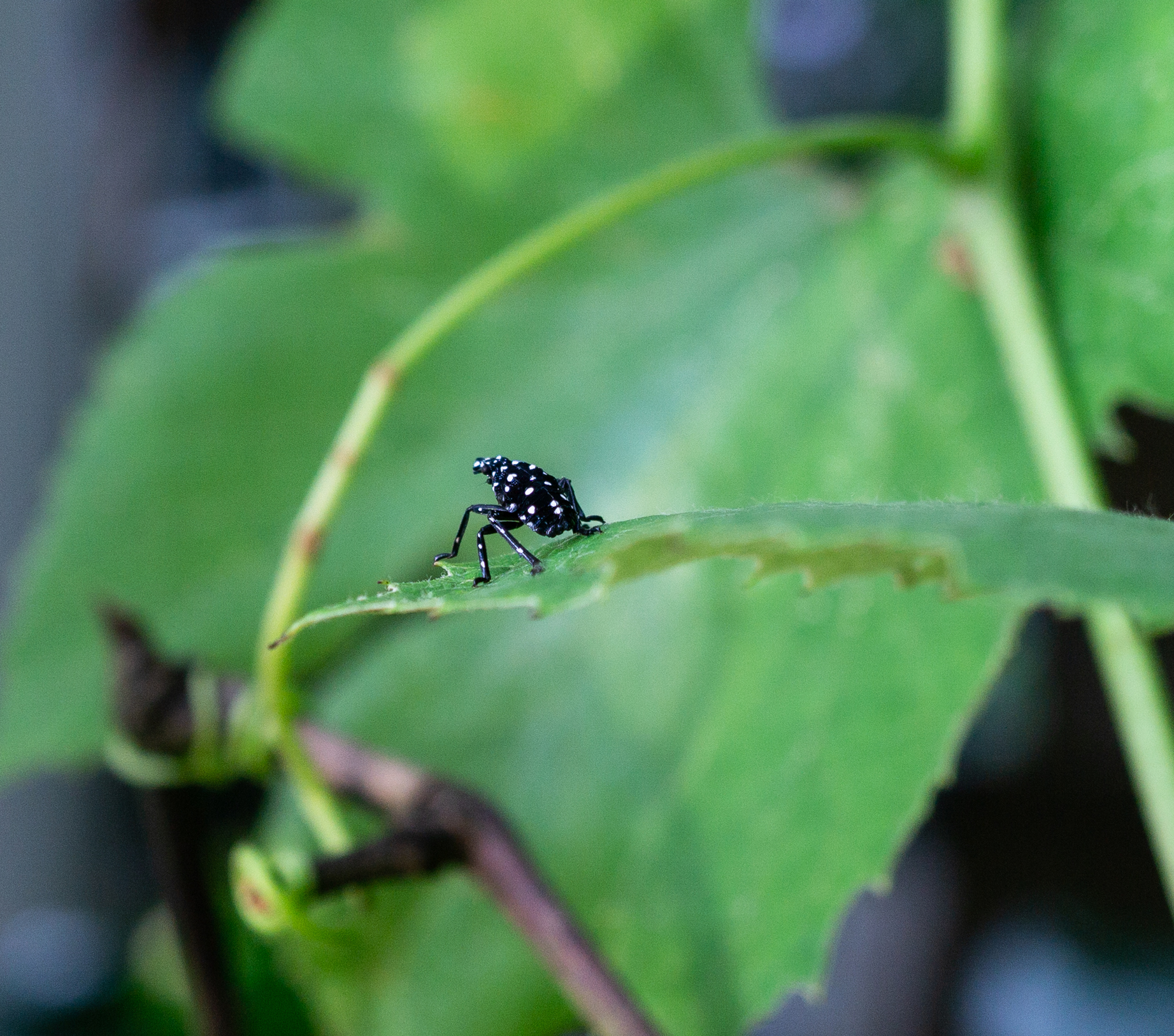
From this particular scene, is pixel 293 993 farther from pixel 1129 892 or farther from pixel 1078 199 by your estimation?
pixel 1129 892

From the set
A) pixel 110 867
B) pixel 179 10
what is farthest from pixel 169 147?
pixel 110 867

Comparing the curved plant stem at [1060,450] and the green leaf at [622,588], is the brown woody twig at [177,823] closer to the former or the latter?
the green leaf at [622,588]

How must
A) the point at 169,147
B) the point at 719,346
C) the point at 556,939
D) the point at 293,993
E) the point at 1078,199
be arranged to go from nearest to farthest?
the point at 556,939
the point at 1078,199
the point at 719,346
the point at 293,993
the point at 169,147

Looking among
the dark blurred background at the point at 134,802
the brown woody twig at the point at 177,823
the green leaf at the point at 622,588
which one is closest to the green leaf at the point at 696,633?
the green leaf at the point at 622,588

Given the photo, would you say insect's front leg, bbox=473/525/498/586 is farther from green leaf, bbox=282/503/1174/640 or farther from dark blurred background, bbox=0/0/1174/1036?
dark blurred background, bbox=0/0/1174/1036

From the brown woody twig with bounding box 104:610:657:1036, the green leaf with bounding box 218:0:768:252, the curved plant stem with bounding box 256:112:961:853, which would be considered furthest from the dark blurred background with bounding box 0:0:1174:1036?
the brown woody twig with bounding box 104:610:657:1036

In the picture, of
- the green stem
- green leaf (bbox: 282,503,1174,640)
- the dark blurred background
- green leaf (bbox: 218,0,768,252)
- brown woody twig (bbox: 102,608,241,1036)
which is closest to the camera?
green leaf (bbox: 282,503,1174,640)

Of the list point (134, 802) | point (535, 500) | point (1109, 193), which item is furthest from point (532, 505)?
point (134, 802)
